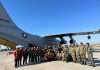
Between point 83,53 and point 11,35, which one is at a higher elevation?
point 11,35

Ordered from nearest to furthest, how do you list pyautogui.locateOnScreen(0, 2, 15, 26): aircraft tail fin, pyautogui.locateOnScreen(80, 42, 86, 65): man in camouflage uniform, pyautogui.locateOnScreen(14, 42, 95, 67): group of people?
1. pyautogui.locateOnScreen(80, 42, 86, 65): man in camouflage uniform
2. pyautogui.locateOnScreen(14, 42, 95, 67): group of people
3. pyautogui.locateOnScreen(0, 2, 15, 26): aircraft tail fin

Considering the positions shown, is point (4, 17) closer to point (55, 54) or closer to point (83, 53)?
point (55, 54)

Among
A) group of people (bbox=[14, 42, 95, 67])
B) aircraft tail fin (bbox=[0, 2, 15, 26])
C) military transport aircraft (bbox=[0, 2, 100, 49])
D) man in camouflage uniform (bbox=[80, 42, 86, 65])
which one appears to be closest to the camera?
man in camouflage uniform (bbox=[80, 42, 86, 65])

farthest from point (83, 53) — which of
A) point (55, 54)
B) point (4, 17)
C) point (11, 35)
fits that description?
point (4, 17)

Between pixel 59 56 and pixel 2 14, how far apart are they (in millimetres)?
10417

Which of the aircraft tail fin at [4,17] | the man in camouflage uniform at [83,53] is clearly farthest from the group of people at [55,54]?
the aircraft tail fin at [4,17]

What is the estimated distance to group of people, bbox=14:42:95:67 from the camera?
15.0 meters

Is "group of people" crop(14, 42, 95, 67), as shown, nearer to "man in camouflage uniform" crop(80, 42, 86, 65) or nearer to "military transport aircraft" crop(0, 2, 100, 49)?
"man in camouflage uniform" crop(80, 42, 86, 65)

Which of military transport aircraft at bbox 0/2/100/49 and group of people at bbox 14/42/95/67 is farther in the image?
military transport aircraft at bbox 0/2/100/49

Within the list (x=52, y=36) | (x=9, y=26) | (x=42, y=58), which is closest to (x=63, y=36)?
(x=52, y=36)

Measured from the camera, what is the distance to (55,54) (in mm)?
19328

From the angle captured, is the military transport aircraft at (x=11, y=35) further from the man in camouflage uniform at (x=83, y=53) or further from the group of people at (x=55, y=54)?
the man in camouflage uniform at (x=83, y=53)

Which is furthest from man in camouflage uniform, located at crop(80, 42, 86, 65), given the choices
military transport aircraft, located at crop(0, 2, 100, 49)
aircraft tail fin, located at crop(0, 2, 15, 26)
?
aircraft tail fin, located at crop(0, 2, 15, 26)

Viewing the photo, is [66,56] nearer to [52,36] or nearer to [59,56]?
[59,56]
